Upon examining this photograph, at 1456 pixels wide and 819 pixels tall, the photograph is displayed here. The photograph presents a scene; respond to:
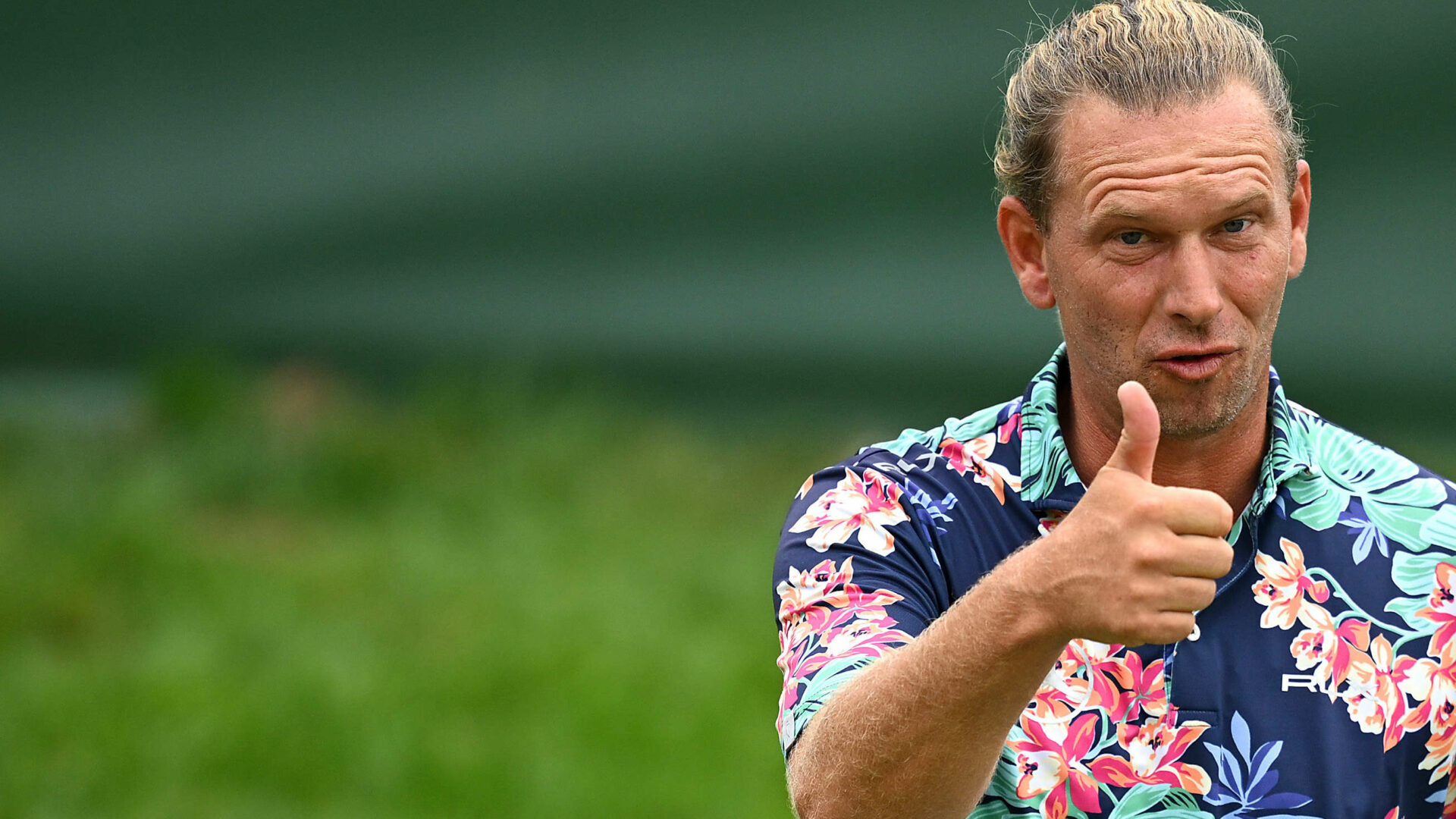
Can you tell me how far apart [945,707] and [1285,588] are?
52 cm

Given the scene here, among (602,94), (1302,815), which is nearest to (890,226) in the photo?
(602,94)

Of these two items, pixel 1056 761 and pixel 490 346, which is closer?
pixel 1056 761

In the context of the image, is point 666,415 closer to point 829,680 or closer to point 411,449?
point 411,449

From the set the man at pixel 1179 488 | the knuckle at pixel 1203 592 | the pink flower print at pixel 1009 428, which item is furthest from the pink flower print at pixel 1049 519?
the knuckle at pixel 1203 592

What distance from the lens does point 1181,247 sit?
1799 millimetres

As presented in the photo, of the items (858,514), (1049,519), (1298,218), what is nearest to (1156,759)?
(1049,519)

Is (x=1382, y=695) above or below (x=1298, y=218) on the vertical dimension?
below

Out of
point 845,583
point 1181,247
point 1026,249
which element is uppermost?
point 1026,249

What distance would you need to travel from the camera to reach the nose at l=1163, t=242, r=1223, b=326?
5.81ft

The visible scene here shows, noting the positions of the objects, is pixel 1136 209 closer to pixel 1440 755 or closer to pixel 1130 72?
pixel 1130 72

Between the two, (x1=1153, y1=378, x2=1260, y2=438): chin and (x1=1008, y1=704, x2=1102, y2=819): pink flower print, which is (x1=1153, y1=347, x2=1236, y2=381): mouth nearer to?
(x1=1153, y1=378, x2=1260, y2=438): chin

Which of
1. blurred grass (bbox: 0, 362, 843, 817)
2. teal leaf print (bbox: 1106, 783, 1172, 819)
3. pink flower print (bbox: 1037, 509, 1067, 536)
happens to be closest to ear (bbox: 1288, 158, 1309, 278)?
pink flower print (bbox: 1037, 509, 1067, 536)

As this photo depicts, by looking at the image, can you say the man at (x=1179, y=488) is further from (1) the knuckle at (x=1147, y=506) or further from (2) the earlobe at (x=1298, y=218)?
(1) the knuckle at (x=1147, y=506)

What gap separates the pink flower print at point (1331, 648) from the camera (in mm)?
1790
